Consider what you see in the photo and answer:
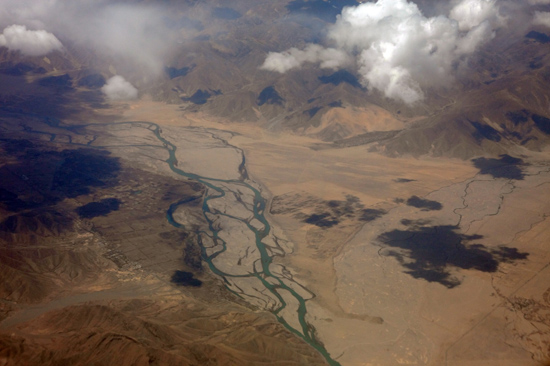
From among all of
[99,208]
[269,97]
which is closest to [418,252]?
[99,208]

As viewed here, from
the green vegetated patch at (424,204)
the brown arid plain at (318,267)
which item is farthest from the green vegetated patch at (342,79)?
the green vegetated patch at (424,204)

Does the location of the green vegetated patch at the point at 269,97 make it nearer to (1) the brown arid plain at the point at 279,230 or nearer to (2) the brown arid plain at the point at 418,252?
(1) the brown arid plain at the point at 279,230

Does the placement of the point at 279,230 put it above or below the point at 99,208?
above

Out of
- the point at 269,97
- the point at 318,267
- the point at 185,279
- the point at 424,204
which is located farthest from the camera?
the point at 269,97

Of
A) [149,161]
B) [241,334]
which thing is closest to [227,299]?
[241,334]

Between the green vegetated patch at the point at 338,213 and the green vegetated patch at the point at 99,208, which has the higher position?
the green vegetated patch at the point at 338,213

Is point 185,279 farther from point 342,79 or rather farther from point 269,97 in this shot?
point 342,79

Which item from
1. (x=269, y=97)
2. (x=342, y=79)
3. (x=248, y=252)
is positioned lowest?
(x=248, y=252)

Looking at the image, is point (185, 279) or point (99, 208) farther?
point (99, 208)

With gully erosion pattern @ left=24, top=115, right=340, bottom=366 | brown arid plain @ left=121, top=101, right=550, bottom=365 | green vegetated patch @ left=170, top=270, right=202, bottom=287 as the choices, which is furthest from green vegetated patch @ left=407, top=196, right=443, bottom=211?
green vegetated patch @ left=170, top=270, right=202, bottom=287

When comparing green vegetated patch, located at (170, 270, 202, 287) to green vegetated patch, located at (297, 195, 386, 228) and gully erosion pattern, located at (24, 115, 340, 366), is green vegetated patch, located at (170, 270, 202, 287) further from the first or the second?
green vegetated patch, located at (297, 195, 386, 228)
